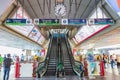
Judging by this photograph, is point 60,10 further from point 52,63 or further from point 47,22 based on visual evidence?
point 52,63

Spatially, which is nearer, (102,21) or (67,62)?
(102,21)

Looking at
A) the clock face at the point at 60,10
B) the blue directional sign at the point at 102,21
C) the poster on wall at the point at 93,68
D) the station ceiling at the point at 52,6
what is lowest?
the poster on wall at the point at 93,68

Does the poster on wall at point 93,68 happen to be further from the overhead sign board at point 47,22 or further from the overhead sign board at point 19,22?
the overhead sign board at point 19,22

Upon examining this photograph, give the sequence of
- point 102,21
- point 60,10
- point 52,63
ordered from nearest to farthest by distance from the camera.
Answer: point 102,21 < point 60,10 < point 52,63

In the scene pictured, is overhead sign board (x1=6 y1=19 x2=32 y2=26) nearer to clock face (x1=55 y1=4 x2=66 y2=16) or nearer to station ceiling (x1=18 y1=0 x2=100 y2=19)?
clock face (x1=55 y1=4 x2=66 y2=16)

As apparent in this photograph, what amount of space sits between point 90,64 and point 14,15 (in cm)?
707

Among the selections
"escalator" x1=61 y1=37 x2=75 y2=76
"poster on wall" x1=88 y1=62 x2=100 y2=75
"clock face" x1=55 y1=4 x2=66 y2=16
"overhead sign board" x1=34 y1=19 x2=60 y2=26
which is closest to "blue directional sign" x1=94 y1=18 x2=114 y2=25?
"clock face" x1=55 y1=4 x2=66 y2=16

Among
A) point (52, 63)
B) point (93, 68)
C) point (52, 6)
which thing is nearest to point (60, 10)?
point (52, 6)

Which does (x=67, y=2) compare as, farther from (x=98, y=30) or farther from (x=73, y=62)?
(x=73, y=62)

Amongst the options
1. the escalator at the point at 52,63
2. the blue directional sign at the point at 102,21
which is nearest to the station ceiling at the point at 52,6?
the blue directional sign at the point at 102,21

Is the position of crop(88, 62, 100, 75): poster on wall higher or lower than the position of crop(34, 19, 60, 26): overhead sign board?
lower

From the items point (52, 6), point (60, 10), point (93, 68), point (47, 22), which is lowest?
point (93, 68)

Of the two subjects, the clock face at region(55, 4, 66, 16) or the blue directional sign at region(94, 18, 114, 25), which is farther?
the clock face at region(55, 4, 66, 16)

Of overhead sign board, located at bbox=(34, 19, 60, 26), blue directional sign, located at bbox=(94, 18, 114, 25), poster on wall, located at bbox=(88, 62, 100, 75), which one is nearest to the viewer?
overhead sign board, located at bbox=(34, 19, 60, 26)
